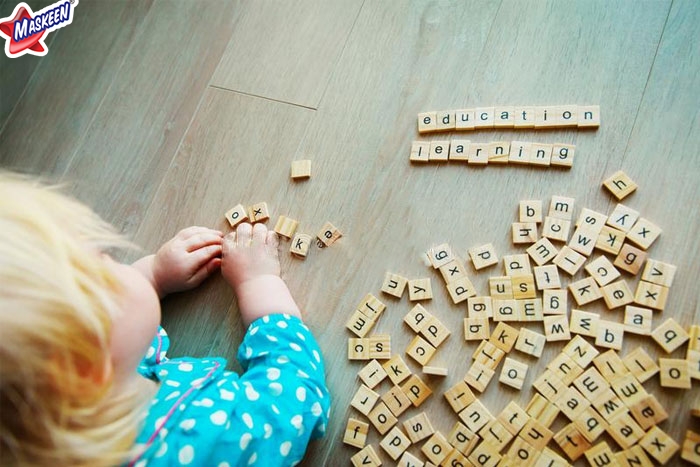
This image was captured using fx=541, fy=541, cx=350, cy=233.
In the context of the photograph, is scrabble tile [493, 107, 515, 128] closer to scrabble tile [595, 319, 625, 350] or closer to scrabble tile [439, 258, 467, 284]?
scrabble tile [439, 258, 467, 284]

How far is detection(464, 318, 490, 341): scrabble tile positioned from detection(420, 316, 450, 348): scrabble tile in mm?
35

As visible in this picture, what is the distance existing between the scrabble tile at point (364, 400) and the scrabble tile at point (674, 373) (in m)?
0.46

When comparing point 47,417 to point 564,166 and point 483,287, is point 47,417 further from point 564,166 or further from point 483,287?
point 564,166

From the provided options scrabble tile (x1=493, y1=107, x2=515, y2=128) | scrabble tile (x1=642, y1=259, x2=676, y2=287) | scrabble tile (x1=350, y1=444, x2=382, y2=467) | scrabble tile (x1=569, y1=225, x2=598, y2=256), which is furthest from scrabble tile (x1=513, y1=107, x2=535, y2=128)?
scrabble tile (x1=350, y1=444, x2=382, y2=467)

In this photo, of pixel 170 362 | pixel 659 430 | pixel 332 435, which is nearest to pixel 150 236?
pixel 170 362

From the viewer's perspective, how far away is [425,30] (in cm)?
112

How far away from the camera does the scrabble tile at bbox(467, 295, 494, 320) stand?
945 mm

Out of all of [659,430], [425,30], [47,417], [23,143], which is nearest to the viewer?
[47,417]

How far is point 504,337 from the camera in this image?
93 cm

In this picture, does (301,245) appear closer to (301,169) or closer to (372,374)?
(301,169)

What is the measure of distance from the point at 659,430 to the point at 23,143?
4.69ft

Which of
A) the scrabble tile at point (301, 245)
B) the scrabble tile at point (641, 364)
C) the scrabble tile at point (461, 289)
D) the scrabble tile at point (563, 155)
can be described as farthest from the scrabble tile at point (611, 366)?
the scrabble tile at point (301, 245)

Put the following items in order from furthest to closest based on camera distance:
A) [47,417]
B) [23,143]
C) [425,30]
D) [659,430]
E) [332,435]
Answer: [23,143]
[425,30]
[332,435]
[659,430]
[47,417]

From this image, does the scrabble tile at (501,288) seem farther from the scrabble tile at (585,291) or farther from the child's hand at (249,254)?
the child's hand at (249,254)
